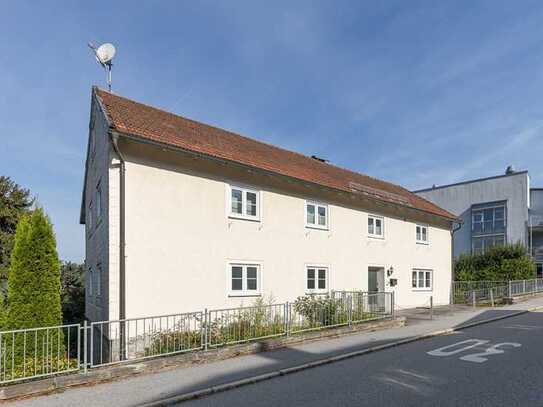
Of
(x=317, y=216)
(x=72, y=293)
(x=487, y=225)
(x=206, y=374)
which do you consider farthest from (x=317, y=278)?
(x=487, y=225)

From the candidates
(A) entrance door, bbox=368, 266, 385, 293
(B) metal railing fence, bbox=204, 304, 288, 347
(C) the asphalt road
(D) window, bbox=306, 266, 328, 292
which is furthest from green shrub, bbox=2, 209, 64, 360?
(A) entrance door, bbox=368, 266, 385, 293

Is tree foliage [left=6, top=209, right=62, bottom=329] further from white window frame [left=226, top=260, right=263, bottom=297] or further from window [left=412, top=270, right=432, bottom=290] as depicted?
window [left=412, top=270, right=432, bottom=290]

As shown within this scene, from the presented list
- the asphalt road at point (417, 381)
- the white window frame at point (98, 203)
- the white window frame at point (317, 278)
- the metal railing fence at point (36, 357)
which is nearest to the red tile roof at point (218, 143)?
the white window frame at point (98, 203)

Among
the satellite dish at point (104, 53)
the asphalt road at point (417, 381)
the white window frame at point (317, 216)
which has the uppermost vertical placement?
the satellite dish at point (104, 53)

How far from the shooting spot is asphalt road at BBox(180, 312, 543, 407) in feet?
21.0

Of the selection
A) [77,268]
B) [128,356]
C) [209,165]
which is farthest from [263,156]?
[77,268]

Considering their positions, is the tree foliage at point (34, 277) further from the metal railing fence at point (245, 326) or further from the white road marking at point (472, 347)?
the white road marking at point (472, 347)

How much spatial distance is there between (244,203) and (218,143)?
2.36m

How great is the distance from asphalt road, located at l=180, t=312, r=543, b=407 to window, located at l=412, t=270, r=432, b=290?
10686 mm

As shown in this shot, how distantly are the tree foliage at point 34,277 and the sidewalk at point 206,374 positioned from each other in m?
3.97

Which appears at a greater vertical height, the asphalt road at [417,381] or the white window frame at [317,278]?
the white window frame at [317,278]

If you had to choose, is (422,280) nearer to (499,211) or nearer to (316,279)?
(316,279)

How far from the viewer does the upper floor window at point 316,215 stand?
16078mm

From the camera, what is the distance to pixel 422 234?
2252cm
